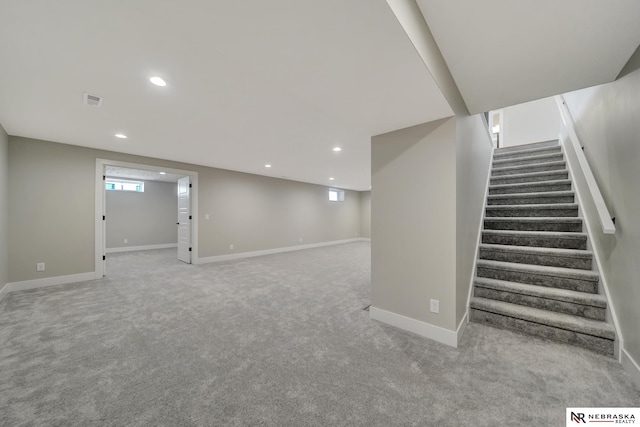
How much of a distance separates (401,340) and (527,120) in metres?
A: 6.47

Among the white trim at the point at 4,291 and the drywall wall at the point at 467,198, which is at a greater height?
the drywall wall at the point at 467,198

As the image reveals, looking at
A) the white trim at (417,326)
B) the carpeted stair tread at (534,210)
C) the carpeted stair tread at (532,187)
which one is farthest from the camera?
the carpeted stair tread at (532,187)

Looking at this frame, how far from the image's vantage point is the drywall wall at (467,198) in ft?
7.24

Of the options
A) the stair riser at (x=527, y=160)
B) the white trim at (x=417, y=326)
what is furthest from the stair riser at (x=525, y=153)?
the white trim at (x=417, y=326)

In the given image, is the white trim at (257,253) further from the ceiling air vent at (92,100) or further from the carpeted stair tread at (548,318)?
the carpeted stair tread at (548,318)

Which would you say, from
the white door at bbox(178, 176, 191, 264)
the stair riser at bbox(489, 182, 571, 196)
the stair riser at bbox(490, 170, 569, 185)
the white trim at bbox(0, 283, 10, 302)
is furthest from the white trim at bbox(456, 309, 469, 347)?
the white trim at bbox(0, 283, 10, 302)

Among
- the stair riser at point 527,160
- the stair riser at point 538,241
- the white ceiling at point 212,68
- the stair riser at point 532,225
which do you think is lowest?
the stair riser at point 538,241

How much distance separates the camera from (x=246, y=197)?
6402 millimetres

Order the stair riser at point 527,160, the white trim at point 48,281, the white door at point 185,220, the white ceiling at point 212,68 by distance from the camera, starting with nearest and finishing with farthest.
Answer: the white ceiling at point 212,68 → the white trim at point 48,281 → the stair riser at point 527,160 → the white door at point 185,220

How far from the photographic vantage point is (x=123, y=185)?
24.3ft

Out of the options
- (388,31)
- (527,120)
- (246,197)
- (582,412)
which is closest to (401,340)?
(582,412)

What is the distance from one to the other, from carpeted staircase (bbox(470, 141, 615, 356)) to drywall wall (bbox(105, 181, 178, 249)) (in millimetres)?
9050

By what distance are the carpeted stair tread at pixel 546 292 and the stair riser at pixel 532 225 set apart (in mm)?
911

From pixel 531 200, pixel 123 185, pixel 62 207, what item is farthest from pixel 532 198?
pixel 123 185
